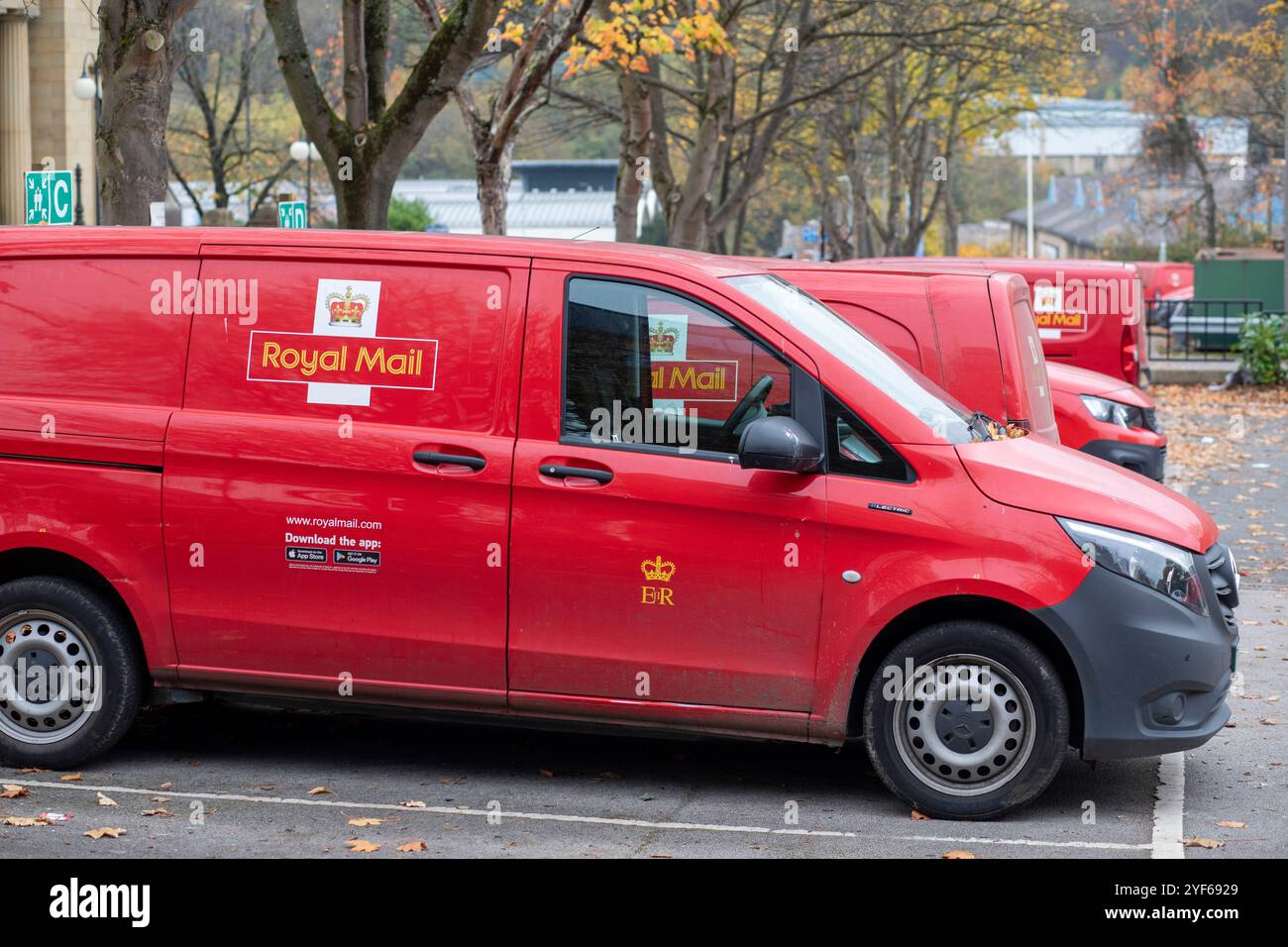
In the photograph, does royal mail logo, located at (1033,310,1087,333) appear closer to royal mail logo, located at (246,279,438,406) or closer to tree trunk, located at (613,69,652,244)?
tree trunk, located at (613,69,652,244)

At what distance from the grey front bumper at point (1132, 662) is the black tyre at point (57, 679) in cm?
347

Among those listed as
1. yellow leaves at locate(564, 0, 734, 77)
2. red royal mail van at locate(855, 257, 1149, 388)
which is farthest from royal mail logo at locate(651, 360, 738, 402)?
yellow leaves at locate(564, 0, 734, 77)

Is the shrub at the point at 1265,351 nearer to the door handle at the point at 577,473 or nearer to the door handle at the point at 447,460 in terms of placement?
the door handle at the point at 577,473

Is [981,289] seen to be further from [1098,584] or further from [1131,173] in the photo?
[1131,173]

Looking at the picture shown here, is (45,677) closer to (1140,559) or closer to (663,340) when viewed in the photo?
(663,340)

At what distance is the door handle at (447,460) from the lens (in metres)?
5.94

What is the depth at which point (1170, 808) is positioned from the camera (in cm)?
611

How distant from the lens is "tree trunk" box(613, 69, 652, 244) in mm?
20734

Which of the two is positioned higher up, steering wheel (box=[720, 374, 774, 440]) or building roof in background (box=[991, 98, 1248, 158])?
building roof in background (box=[991, 98, 1248, 158])

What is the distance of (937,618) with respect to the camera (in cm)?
580

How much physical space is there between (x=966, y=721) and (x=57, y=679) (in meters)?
3.45

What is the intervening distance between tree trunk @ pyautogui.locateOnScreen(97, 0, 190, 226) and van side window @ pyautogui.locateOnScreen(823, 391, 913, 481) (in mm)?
6996
